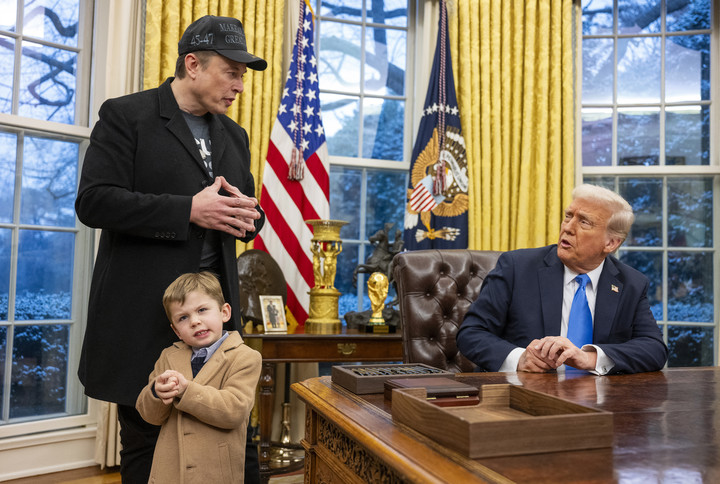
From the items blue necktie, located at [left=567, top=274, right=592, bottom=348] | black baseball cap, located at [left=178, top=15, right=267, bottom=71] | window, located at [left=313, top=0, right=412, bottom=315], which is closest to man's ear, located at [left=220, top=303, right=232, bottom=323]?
black baseball cap, located at [left=178, top=15, right=267, bottom=71]

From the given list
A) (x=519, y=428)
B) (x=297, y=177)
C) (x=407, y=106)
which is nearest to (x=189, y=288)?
(x=519, y=428)

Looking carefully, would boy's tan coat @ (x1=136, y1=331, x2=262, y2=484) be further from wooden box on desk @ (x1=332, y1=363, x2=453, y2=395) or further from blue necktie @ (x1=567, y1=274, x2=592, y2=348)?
blue necktie @ (x1=567, y1=274, x2=592, y2=348)

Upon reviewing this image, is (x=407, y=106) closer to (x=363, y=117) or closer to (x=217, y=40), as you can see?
(x=363, y=117)

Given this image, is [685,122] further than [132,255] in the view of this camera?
Yes

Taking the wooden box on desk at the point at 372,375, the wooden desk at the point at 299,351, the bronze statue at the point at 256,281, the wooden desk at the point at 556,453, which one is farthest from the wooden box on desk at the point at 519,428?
the bronze statue at the point at 256,281

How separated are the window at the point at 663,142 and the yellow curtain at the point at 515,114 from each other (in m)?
0.43

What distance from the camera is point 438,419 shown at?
84 centimetres

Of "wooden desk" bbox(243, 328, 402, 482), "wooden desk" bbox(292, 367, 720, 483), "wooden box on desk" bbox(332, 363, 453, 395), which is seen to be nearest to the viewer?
"wooden desk" bbox(292, 367, 720, 483)

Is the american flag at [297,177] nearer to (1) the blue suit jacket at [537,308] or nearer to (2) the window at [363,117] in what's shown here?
(2) the window at [363,117]

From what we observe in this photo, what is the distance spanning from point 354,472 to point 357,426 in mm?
101

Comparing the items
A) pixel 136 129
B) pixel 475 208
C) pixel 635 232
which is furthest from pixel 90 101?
pixel 635 232

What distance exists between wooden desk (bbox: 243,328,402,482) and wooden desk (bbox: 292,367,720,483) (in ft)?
5.17

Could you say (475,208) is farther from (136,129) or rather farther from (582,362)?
(136,129)

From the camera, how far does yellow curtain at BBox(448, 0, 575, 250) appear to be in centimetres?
402
